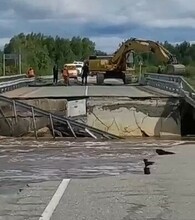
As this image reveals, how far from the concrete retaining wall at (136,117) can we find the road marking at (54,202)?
18625 mm

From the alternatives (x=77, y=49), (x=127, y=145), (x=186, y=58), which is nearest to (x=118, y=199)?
(x=127, y=145)

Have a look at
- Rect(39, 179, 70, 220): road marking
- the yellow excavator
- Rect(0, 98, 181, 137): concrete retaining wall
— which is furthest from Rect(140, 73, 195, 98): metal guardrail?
Rect(39, 179, 70, 220): road marking

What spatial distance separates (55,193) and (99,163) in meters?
6.29

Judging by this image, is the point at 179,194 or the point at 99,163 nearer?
the point at 179,194

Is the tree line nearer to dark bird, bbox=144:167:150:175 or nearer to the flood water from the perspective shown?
the flood water

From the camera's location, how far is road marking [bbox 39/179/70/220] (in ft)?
32.9

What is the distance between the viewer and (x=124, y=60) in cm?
6462

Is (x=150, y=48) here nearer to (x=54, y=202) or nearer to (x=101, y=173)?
(x=101, y=173)

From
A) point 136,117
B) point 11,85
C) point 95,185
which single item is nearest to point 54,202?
point 95,185

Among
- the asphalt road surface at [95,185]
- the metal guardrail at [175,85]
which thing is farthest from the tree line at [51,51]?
the asphalt road surface at [95,185]

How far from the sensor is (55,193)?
12.2 metres

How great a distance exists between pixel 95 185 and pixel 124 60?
51.6m

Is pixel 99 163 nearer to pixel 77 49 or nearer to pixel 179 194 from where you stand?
pixel 179 194

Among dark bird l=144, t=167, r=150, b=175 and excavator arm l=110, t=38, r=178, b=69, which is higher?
excavator arm l=110, t=38, r=178, b=69
